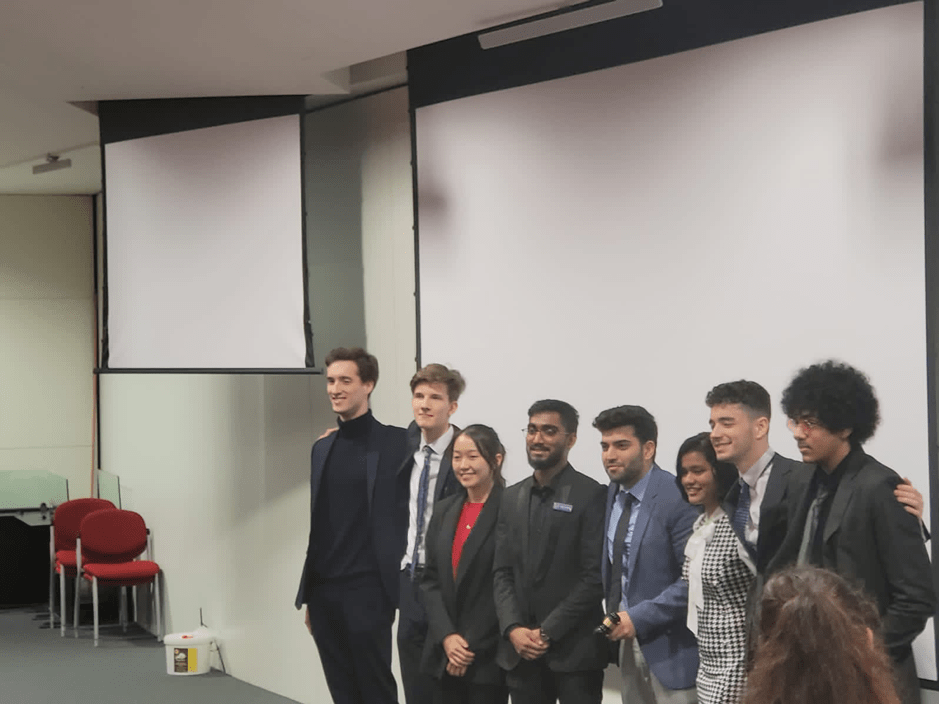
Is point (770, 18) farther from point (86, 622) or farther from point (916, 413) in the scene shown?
point (86, 622)

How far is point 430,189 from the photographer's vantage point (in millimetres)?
4934

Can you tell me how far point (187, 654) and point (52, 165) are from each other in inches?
128

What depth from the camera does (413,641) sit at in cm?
437

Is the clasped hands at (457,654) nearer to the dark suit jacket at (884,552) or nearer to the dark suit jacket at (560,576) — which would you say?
the dark suit jacket at (560,576)

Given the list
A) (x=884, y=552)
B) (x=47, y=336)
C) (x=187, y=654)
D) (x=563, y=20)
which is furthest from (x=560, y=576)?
→ (x=47, y=336)

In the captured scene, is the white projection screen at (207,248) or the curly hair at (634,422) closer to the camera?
the curly hair at (634,422)

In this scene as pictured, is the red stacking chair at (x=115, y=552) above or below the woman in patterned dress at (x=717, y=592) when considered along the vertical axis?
below

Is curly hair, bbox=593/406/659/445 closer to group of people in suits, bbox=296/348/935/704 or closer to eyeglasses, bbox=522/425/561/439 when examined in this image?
group of people in suits, bbox=296/348/935/704

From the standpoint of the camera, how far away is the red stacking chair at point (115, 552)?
7.64 meters

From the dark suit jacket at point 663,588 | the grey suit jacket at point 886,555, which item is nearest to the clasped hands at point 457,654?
the dark suit jacket at point 663,588

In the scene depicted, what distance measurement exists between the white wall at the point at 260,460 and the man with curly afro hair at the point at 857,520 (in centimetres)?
231

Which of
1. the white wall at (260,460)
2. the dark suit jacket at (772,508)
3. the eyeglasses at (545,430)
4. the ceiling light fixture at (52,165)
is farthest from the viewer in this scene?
the ceiling light fixture at (52,165)

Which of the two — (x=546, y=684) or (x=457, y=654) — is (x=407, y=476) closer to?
(x=457, y=654)

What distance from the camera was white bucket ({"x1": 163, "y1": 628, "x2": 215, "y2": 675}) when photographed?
22.2ft
